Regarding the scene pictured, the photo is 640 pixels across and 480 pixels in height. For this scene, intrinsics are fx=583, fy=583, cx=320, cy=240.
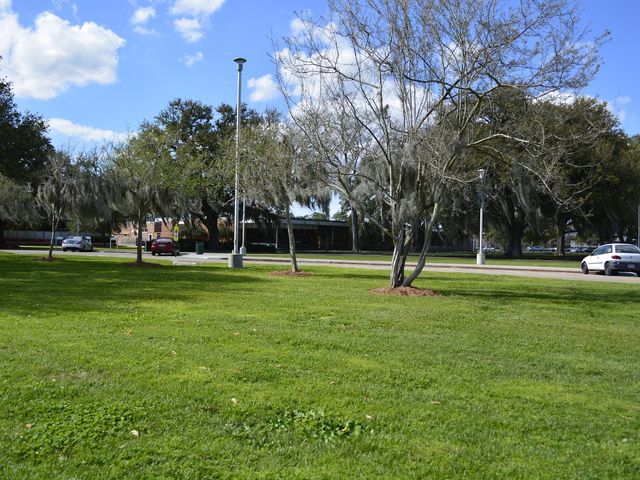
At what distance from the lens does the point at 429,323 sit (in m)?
10.7

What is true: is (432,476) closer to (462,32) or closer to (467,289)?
(462,32)

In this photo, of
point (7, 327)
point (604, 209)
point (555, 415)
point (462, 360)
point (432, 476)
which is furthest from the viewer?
point (604, 209)

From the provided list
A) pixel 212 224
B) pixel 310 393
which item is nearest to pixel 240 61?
pixel 310 393

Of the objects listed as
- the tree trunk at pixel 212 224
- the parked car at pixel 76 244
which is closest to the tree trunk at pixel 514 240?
the tree trunk at pixel 212 224

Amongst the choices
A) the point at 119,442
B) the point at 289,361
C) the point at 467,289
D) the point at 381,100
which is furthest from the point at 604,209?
the point at 119,442

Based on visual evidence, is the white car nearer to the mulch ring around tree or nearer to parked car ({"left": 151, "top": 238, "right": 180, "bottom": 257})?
the mulch ring around tree

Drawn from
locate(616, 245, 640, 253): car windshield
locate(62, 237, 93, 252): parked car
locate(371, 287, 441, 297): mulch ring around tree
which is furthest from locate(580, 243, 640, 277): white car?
locate(62, 237, 93, 252): parked car

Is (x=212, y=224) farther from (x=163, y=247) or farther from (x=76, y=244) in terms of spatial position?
(x=163, y=247)

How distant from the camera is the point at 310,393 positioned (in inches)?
226

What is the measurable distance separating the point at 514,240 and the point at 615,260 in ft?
87.8

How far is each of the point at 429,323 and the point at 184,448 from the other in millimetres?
7081

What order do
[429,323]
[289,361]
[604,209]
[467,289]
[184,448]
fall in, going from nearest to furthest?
[184,448] → [289,361] → [429,323] → [467,289] → [604,209]

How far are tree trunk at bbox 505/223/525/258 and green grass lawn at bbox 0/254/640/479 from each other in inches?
1686

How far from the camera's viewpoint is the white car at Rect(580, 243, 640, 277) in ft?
89.3
